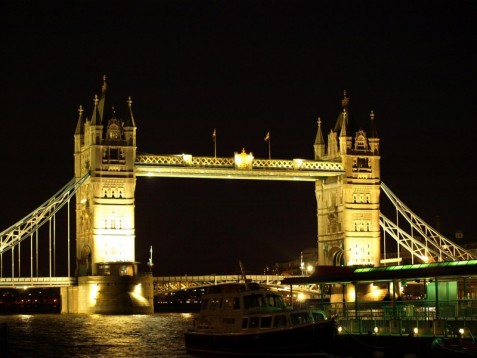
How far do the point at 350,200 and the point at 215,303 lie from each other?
66333 mm

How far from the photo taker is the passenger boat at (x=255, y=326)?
54812 millimetres

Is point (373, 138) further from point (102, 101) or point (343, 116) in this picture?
point (102, 101)

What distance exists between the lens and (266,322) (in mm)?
55406

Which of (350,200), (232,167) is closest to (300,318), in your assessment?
(232,167)

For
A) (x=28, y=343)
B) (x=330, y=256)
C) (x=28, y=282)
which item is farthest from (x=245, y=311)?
(x=330, y=256)

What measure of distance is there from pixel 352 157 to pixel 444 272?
7055cm

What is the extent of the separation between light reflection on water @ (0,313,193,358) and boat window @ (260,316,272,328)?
26.5 feet

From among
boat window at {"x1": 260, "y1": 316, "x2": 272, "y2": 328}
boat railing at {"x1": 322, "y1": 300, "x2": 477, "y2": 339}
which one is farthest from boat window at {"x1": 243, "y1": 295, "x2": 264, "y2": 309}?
boat railing at {"x1": 322, "y1": 300, "x2": 477, "y2": 339}

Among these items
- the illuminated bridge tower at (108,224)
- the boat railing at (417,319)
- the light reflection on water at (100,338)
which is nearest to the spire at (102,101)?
the illuminated bridge tower at (108,224)

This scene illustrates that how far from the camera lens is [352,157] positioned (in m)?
125

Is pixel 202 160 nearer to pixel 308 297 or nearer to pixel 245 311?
pixel 308 297

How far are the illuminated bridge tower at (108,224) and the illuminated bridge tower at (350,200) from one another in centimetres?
2269

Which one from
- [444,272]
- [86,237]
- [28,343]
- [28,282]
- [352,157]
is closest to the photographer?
[444,272]

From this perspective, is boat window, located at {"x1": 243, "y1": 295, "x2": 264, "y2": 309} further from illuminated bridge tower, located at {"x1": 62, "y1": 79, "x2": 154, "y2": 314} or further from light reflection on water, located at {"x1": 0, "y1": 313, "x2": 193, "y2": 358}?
illuminated bridge tower, located at {"x1": 62, "y1": 79, "x2": 154, "y2": 314}
